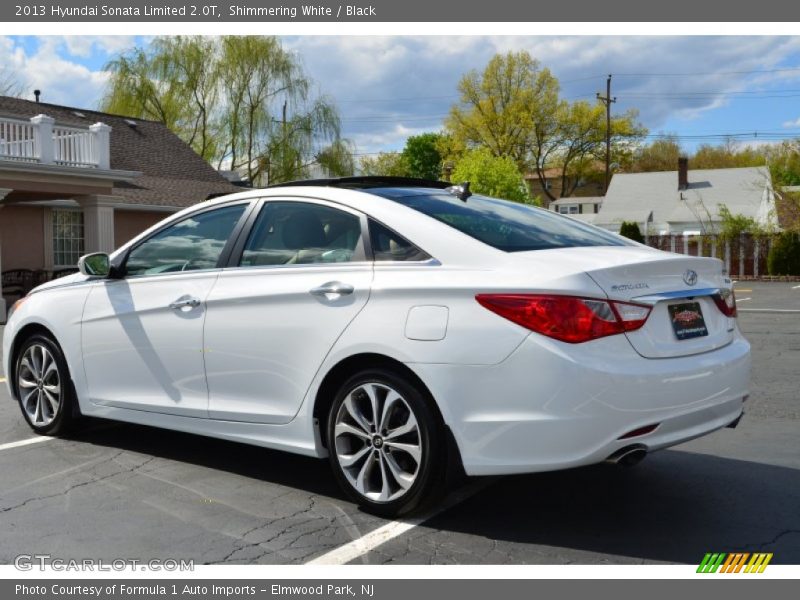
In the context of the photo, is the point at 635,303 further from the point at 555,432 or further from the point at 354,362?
the point at 354,362

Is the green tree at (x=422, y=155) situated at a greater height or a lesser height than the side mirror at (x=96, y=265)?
greater

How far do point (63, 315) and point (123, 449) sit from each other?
999 mm

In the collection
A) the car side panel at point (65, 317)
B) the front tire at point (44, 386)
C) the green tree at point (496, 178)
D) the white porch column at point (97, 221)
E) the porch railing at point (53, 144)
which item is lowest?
the front tire at point (44, 386)

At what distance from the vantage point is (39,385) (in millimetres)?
6352

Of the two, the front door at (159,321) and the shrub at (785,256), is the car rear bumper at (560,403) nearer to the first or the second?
the front door at (159,321)

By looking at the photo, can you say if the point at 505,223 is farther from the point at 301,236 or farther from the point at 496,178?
the point at 496,178

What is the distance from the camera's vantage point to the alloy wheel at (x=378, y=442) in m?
4.31

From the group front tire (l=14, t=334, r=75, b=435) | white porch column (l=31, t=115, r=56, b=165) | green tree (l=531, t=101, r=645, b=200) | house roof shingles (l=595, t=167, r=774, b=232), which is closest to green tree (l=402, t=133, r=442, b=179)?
green tree (l=531, t=101, r=645, b=200)

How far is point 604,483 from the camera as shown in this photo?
507 centimetres

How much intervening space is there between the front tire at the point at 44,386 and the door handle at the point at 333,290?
247 centimetres

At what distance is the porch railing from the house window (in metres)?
2.55

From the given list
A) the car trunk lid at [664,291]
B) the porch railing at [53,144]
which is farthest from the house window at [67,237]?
the car trunk lid at [664,291]
